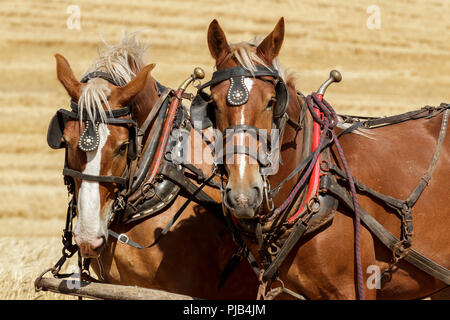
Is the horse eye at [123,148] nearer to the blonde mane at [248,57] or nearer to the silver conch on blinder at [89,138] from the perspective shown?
the silver conch on blinder at [89,138]

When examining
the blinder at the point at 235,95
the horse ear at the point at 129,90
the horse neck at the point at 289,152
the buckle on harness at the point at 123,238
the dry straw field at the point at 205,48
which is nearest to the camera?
the blinder at the point at 235,95

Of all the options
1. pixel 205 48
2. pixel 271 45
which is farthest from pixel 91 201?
pixel 205 48

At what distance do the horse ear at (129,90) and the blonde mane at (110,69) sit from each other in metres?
0.04

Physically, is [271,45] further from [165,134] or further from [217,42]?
[165,134]

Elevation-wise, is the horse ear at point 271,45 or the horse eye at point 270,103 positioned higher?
the horse ear at point 271,45

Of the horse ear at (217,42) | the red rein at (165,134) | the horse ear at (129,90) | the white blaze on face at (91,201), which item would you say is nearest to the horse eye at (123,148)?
the white blaze on face at (91,201)

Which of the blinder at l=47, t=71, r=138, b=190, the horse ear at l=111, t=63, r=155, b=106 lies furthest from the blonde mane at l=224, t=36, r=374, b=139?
the blinder at l=47, t=71, r=138, b=190

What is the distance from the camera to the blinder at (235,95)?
240cm

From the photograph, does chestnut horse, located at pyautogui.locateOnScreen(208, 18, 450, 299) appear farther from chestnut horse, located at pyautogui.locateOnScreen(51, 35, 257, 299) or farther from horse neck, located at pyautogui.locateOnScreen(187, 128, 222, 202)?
horse neck, located at pyautogui.locateOnScreen(187, 128, 222, 202)

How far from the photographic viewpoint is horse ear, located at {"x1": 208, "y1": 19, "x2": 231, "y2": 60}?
101 inches

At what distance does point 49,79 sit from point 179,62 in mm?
2755

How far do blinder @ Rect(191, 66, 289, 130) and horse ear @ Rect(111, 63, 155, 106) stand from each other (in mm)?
394
